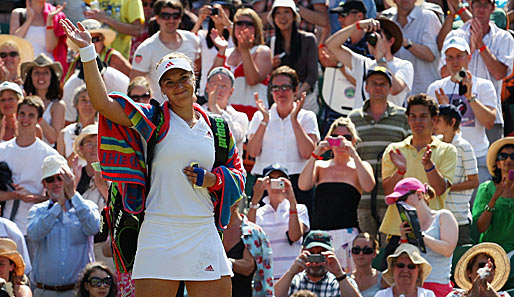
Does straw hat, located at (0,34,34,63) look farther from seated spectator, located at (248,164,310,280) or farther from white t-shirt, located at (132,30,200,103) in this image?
seated spectator, located at (248,164,310,280)

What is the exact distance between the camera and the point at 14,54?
12.4 meters

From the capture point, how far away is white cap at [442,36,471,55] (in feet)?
35.8

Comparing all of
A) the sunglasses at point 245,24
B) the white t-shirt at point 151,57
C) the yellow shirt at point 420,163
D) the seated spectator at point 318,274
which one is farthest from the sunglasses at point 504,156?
the white t-shirt at point 151,57

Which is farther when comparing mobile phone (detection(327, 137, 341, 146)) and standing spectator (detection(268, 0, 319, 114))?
standing spectator (detection(268, 0, 319, 114))

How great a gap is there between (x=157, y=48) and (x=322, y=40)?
7.58 feet

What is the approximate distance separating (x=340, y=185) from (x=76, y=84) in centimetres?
402

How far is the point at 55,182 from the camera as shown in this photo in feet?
31.1

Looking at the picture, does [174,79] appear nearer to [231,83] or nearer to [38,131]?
[231,83]

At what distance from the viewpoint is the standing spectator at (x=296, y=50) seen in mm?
→ 11797

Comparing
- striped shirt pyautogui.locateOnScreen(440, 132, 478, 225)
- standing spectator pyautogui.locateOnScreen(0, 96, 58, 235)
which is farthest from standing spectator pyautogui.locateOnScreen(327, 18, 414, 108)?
standing spectator pyautogui.locateOnScreen(0, 96, 58, 235)

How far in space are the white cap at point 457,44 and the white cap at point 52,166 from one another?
4184 millimetres

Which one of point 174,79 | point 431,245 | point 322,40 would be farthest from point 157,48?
point 174,79

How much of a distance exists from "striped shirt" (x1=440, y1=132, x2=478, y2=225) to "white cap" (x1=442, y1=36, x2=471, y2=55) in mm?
1229

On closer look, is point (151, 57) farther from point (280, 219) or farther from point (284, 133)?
point (280, 219)
